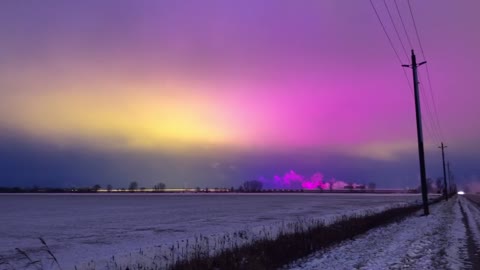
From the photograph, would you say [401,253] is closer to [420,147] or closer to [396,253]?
[396,253]

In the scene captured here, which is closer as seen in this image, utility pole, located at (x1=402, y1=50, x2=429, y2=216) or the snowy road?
the snowy road

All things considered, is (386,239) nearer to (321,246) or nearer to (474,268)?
(321,246)

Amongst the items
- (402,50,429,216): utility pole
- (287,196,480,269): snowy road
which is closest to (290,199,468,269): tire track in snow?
(287,196,480,269): snowy road

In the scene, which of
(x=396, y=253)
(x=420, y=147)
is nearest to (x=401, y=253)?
(x=396, y=253)

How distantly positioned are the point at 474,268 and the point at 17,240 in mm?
22373

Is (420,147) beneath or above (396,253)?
above

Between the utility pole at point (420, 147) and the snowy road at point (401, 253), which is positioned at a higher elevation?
the utility pole at point (420, 147)

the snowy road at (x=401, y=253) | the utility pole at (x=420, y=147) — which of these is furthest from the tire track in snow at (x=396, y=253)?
the utility pole at (x=420, y=147)

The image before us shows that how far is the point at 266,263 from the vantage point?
1456cm

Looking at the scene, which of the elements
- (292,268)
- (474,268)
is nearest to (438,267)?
(474,268)

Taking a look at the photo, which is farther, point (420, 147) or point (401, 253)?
point (420, 147)

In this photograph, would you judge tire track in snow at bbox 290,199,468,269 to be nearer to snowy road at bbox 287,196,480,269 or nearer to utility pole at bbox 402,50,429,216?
snowy road at bbox 287,196,480,269

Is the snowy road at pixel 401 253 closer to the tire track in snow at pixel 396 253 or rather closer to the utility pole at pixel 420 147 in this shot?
the tire track in snow at pixel 396 253

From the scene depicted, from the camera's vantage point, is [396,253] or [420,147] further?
[420,147]
